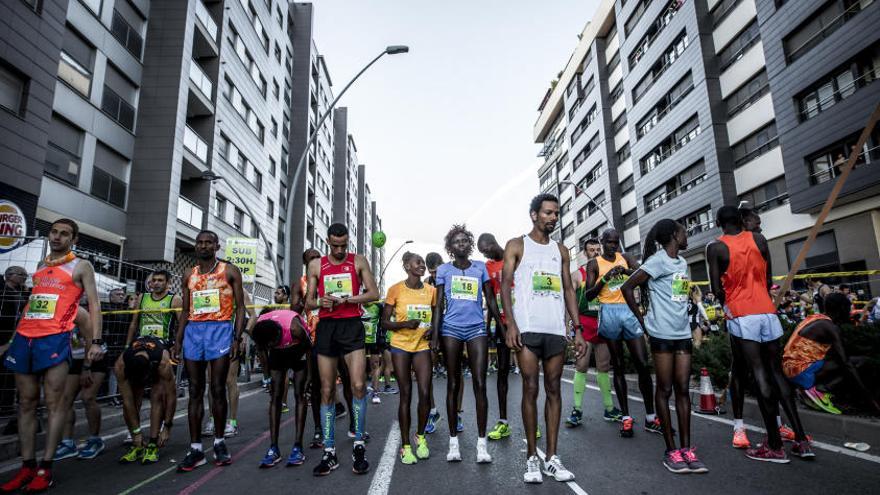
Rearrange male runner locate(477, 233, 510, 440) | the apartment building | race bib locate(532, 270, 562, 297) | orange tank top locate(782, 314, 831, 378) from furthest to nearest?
the apartment building → male runner locate(477, 233, 510, 440) → orange tank top locate(782, 314, 831, 378) → race bib locate(532, 270, 562, 297)

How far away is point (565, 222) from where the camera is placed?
5091cm

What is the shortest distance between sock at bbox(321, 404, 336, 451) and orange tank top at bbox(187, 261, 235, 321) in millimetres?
1421

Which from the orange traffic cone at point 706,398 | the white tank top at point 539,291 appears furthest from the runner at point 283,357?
the orange traffic cone at point 706,398

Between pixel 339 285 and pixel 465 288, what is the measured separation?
47.4 inches

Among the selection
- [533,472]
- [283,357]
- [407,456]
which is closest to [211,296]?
[283,357]

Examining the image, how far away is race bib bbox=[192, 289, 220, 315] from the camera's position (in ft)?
15.5

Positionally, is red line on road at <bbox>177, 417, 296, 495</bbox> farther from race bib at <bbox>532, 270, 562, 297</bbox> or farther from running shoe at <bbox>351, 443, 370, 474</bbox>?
race bib at <bbox>532, 270, 562, 297</bbox>

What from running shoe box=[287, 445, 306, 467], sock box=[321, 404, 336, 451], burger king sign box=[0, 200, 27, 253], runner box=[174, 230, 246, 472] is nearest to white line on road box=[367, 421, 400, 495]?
sock box=[321, 404, 336, 451]

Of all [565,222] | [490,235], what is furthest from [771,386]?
[565,222]

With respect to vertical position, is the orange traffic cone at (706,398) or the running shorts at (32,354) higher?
the running shorts at (32,354)

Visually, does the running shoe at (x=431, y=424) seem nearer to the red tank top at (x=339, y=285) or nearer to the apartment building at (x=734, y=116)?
the red tank top at (x=339, y=285)

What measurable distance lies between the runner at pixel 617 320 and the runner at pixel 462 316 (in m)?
1.46

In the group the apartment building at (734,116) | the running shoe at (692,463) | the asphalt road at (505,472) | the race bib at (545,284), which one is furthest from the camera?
the apartment building at (734,116)

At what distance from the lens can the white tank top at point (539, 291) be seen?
3.84m
